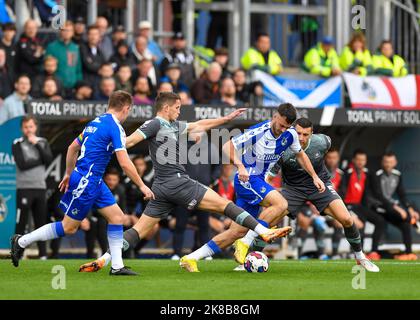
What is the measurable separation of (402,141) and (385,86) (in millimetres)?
1428

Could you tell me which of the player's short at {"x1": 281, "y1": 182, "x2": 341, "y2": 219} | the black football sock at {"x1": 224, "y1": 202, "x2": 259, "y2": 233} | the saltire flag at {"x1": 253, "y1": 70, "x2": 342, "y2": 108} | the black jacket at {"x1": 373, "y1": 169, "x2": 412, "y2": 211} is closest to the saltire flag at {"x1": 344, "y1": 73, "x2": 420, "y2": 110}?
the saltire flag at {"x1": 253, "y1": 70, "x2": 342, "y2": 108}

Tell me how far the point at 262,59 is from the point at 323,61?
133 centimetres

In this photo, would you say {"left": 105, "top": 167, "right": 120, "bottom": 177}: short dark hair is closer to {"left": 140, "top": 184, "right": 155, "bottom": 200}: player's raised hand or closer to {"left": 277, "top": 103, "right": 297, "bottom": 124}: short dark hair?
{"left": 277, "top": 103, "right": 297, "bottom": 124}: short dark hair

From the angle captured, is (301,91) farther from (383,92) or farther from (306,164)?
(306,164)

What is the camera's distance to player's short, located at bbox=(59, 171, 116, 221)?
12.8m

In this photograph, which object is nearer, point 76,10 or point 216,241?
point 216,241

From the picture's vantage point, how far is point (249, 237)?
Result: 1377 cm

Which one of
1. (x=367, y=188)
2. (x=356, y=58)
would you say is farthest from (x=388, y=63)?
(x=367, y=188)

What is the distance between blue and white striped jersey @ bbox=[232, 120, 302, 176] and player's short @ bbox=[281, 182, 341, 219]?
0.88 meters
